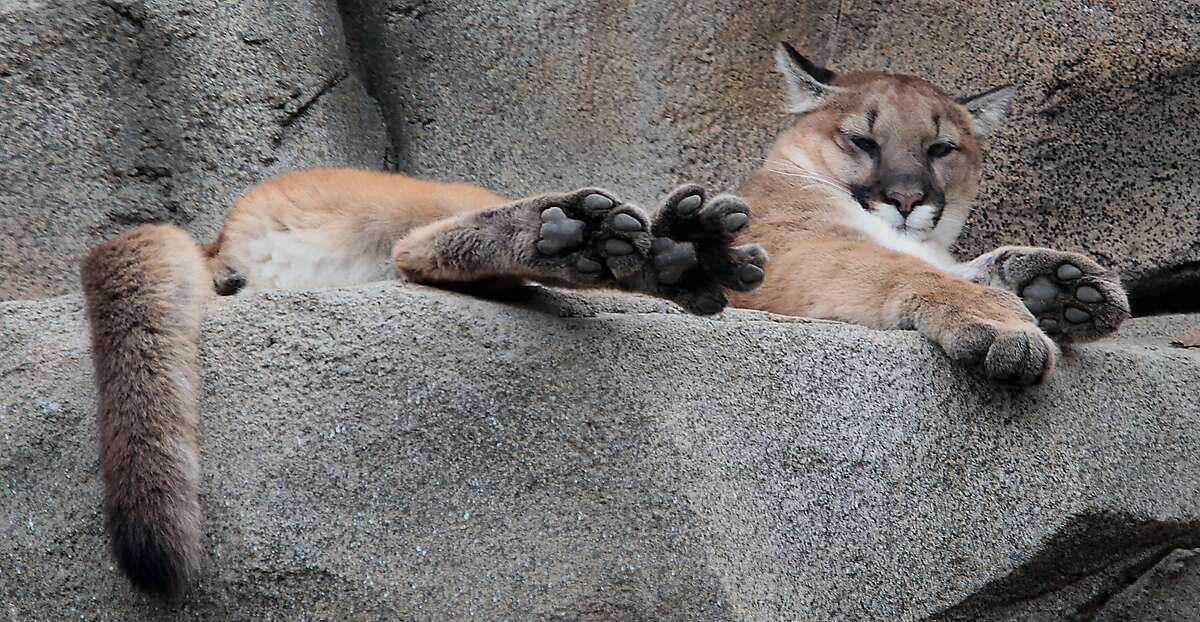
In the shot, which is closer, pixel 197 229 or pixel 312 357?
pixel 312 357

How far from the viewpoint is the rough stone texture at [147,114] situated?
13.5 feet

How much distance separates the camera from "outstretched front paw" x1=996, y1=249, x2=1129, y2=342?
3.14 metres

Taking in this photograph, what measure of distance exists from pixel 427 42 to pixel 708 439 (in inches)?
114

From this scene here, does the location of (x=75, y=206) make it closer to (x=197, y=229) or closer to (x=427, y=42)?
(x=197, y=229)

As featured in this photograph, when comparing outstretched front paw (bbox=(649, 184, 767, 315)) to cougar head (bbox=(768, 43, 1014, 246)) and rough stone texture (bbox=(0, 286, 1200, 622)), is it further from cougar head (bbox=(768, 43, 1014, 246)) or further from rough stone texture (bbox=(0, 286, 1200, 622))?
cougar head (bbox=(768, 43, 1014, 246))

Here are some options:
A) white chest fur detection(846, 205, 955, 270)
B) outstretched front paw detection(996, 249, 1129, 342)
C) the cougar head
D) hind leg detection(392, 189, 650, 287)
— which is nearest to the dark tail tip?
hind leg detection(392, 189, 650, 287)

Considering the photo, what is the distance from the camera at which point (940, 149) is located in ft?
14.4

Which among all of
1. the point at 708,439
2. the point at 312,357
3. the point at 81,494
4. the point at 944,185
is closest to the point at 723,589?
the point at 708,439

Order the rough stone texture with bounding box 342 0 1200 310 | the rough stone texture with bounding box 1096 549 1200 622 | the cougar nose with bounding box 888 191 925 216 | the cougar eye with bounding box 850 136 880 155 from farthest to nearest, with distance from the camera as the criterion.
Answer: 1. the rough stone texture with bounding box 342 0 1200 310
2. the cougar eye with bounding box 850 136 880 155
3. the cougar nose with bounding box 888 191 925 216
4. the rough stone texture with bounding box 1096 549 1200 622

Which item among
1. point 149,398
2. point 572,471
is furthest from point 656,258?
point 149,398

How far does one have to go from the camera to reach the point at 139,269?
263cm

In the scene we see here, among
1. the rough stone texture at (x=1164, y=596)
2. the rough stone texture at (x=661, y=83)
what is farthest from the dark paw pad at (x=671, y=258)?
the rough stone texture at (x=661, y=83)

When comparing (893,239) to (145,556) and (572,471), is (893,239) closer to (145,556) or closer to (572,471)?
(572,471)

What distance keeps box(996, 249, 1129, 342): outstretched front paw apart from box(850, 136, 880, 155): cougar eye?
111cm
